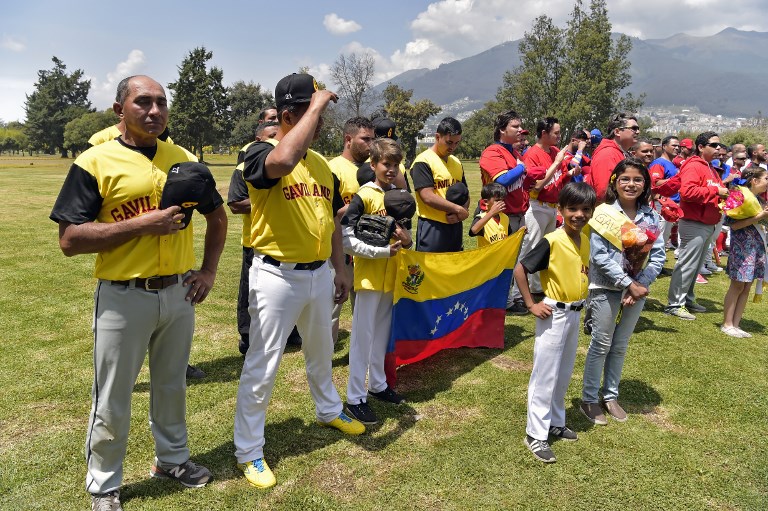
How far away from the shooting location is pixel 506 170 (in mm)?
6148

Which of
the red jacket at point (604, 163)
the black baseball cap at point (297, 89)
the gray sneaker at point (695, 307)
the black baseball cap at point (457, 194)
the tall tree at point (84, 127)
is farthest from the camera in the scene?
the tall tree at point (84, 127)

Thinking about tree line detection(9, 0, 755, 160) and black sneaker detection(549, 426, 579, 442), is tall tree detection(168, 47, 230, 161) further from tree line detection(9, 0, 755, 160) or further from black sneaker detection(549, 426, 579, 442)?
black sneaker detection(549, 426, 579, 442)

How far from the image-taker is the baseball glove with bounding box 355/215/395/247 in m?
3.86

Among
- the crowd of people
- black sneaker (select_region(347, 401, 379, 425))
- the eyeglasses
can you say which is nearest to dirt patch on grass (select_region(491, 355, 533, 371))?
the crowd of people

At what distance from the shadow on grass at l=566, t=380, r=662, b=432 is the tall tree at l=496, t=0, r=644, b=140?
167 feet

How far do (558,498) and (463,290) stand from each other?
7.89ft

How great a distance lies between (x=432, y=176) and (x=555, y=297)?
187 cm

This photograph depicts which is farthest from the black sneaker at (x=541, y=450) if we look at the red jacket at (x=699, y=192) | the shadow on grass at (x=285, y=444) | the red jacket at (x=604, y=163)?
the red jacket at (x=699, y=192)

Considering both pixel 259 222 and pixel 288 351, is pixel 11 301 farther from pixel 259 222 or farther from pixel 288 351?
pixel 259 222

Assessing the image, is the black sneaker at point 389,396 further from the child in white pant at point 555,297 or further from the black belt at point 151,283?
the black belt at point 151,283

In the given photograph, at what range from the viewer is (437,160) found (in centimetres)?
Result: 507

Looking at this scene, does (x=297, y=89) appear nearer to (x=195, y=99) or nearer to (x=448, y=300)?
(x=448, y=300)

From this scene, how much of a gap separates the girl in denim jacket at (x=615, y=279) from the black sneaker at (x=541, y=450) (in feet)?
2.67

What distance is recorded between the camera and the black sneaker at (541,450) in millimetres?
3650
